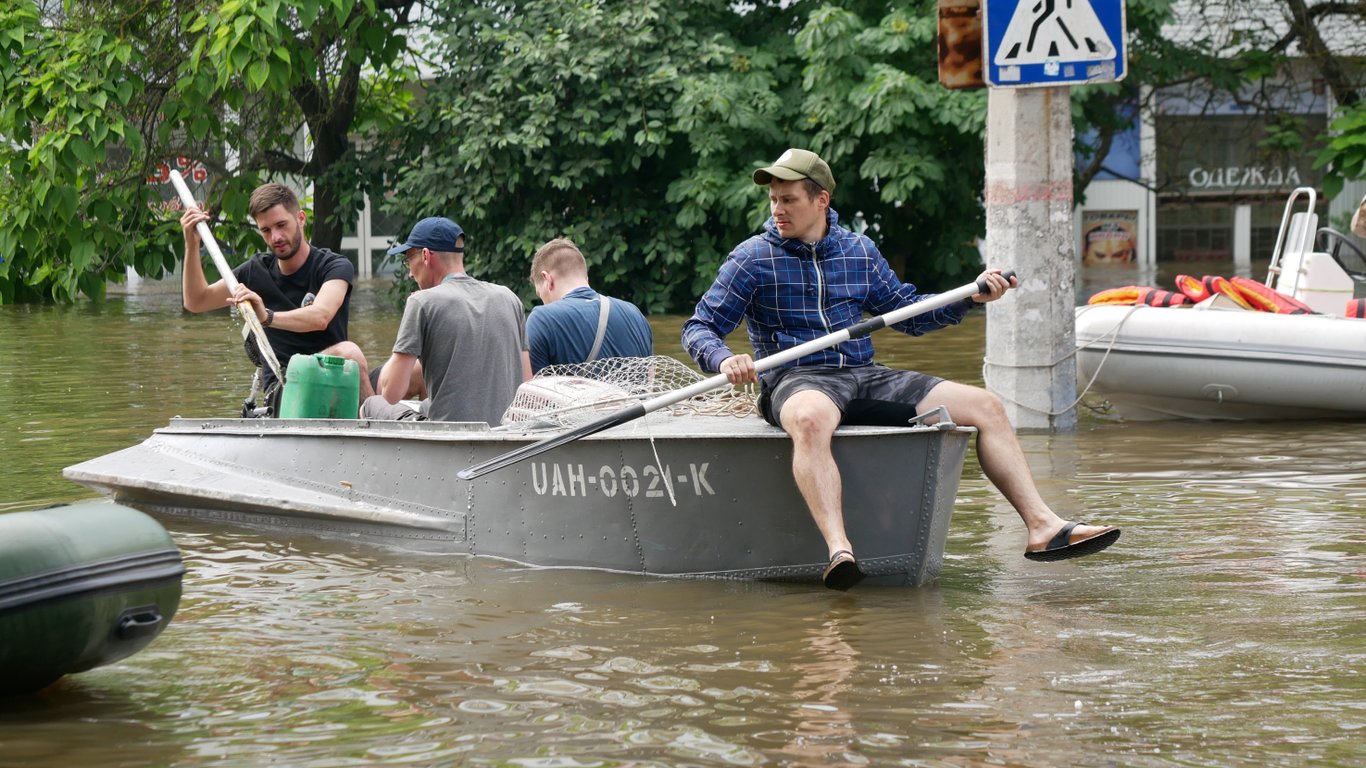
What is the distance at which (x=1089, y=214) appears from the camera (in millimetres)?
40625

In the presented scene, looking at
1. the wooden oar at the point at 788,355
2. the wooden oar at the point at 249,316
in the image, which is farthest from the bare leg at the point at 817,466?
the wooden oar at the point at 249,316

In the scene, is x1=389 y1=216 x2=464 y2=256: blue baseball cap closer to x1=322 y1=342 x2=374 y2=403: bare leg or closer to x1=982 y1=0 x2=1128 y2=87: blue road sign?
x1=322 y1=342 x2=374 y2=403: bare leg

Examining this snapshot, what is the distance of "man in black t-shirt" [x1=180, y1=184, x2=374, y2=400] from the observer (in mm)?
8141

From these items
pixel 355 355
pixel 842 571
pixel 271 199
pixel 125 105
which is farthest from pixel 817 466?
pixel 125 105

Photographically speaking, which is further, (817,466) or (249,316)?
(249,316)

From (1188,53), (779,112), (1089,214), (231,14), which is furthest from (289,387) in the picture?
(1089,214)

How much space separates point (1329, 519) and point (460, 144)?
17.5 metres

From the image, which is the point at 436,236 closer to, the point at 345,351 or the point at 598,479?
the point at 345,351

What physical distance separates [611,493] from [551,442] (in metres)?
0.29

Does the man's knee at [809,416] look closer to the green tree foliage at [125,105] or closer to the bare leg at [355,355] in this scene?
the bare leg at [355,355]

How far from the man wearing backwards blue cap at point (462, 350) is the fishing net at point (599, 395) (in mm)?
163

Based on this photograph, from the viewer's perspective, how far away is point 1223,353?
10930 millimetres

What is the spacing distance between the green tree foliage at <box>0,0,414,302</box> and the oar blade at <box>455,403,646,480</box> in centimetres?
980

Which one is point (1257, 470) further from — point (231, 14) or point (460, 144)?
point (460, 144)
